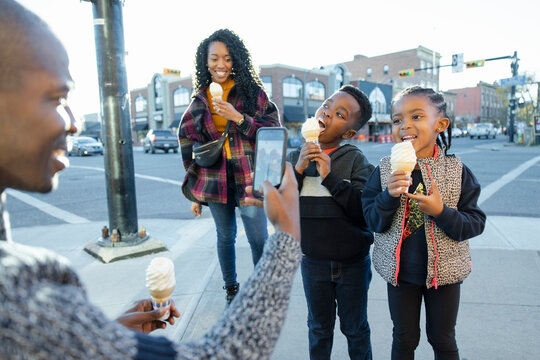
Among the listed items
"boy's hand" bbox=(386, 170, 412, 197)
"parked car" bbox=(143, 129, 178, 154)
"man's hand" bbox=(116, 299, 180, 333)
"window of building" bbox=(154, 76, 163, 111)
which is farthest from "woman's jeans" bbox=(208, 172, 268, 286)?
"window of building" bbox=(154, 76, 163, 111)

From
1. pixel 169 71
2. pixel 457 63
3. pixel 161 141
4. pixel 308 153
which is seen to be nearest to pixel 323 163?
pixel 308 153

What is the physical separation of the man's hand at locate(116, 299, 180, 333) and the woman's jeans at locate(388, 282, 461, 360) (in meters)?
1.14

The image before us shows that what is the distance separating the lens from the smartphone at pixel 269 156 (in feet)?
4.28

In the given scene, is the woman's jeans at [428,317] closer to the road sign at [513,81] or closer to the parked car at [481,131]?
the road sign at [513,81]

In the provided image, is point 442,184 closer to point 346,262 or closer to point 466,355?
point 346,262

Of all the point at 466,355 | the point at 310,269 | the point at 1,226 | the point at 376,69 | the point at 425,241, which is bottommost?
the point at 466,355

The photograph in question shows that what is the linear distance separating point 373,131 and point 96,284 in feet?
152

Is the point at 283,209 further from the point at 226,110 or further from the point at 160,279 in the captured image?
the point at 226,110

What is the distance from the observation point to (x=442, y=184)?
178cm

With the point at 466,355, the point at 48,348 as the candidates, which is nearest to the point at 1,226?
the point at 48,348

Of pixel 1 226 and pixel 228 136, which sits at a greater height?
pixel 228 136

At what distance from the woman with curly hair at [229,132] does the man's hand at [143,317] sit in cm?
141

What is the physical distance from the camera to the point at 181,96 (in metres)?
43.3

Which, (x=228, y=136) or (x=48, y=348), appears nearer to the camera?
(x=48, y=348)
